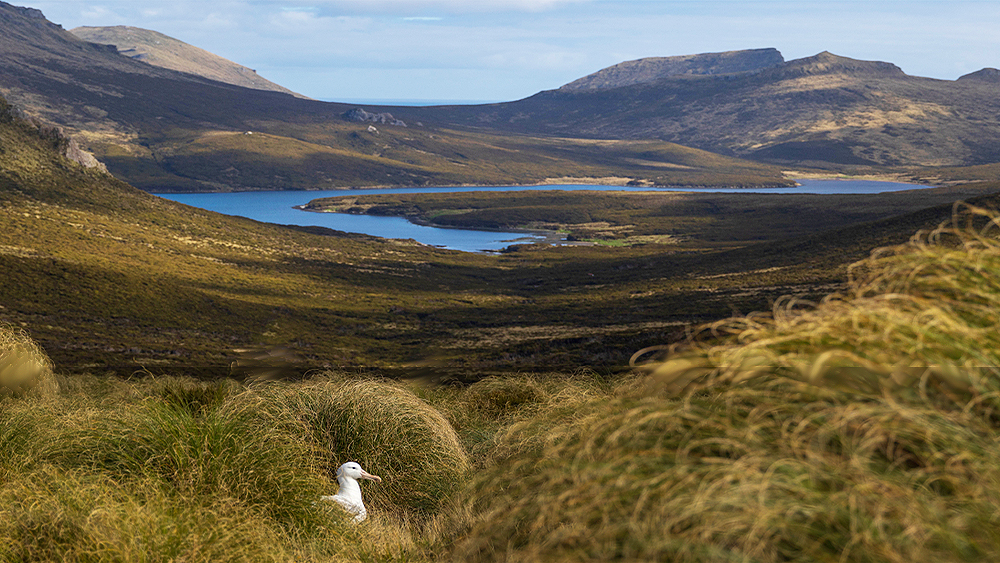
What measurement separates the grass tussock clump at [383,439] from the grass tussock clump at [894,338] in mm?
4875

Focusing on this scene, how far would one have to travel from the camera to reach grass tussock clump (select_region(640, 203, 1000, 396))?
3197 mm

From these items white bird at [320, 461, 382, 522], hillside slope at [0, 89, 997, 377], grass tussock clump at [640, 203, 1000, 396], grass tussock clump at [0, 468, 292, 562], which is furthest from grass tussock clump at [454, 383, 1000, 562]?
hillside slope at [0, 89, 997, 377]

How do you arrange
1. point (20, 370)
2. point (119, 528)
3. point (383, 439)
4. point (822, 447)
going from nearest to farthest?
point (822, 447) < point (119, 528) < point (383, 439) < point (20, 370)

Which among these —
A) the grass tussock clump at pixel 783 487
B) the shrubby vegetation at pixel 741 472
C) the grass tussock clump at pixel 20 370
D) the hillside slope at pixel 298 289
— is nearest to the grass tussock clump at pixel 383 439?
the shrubby vegetation at pixel 741 472

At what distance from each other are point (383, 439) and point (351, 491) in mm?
1404

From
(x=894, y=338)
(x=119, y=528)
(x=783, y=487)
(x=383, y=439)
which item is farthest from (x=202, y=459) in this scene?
(x=894, y=338)

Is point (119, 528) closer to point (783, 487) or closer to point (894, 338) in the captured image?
point (783, 487)

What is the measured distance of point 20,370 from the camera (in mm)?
11250

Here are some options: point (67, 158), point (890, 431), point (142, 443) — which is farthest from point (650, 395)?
point (67, 158)

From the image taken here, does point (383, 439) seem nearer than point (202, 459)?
No

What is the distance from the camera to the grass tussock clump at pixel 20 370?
10891 mm

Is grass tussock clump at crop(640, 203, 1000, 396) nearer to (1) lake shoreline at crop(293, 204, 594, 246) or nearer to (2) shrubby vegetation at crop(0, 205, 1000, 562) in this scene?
(2) shrubby vegetation at crop(0, 205, 1000, 562)

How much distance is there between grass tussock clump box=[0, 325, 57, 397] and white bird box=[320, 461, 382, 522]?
580 centimetres

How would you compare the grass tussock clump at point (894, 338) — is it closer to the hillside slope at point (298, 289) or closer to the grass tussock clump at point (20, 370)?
the grass tussock clump at point (20, 370)
